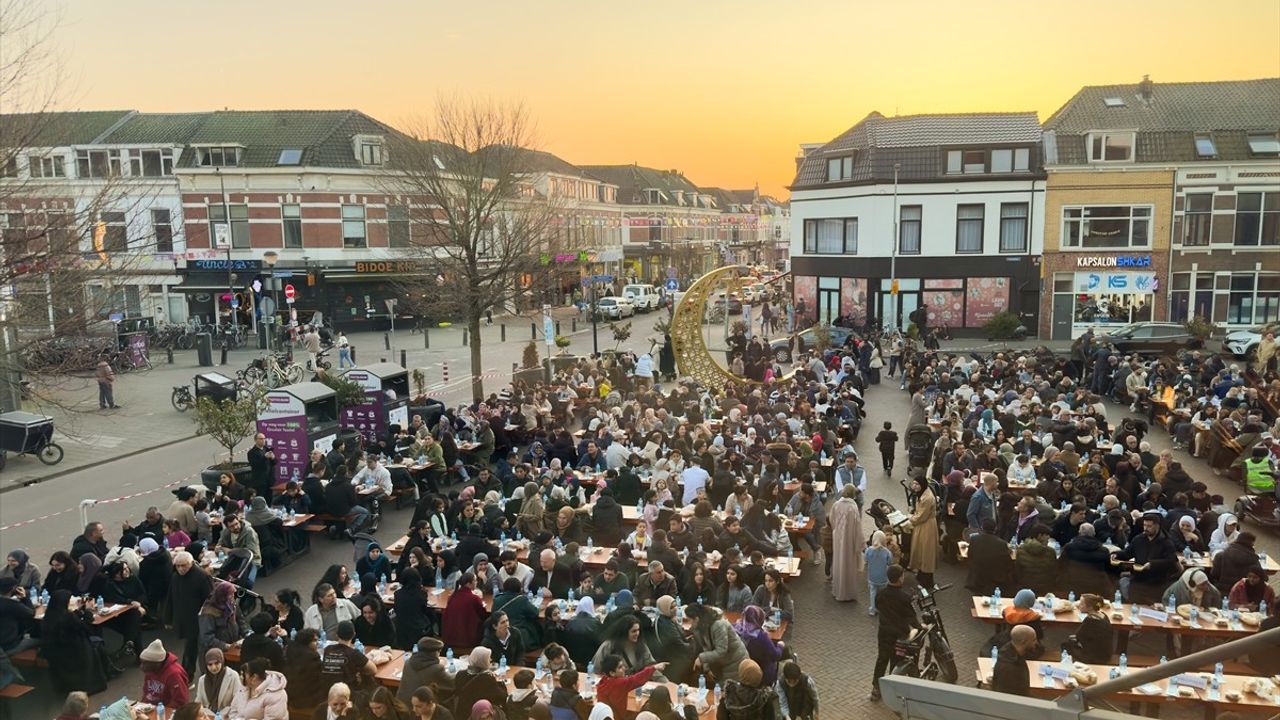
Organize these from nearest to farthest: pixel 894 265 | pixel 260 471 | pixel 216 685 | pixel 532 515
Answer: pixel 216 685
pixel 532 515
pixel 260 471
pixel 894 265

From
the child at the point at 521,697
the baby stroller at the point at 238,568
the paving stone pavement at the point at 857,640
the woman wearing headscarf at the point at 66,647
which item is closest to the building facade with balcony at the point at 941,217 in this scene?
the paving stone pavement at the point at 857,640

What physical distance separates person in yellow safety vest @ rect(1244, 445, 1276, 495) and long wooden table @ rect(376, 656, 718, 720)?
38.0 ft

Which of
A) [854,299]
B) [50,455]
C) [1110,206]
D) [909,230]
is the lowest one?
[50,455]

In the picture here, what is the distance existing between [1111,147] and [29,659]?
137 feet

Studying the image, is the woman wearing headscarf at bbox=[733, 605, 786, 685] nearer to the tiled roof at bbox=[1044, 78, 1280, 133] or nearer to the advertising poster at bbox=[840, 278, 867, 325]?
the advertising poster at bbox=[840, 278, 867, 325]

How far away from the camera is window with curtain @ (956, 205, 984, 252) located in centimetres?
4106

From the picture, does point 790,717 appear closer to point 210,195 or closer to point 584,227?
point 210,195

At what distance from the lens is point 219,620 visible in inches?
397

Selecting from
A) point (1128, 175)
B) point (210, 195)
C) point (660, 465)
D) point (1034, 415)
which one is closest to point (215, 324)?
point (210, 195)

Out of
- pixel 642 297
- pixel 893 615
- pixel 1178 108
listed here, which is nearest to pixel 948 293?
pixel 1178 108

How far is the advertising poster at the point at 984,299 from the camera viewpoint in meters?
41.2

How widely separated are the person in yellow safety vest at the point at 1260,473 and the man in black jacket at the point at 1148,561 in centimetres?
584

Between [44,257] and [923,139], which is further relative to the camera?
[923,139]

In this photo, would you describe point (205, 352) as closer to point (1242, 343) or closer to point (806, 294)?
point (806, 294)
